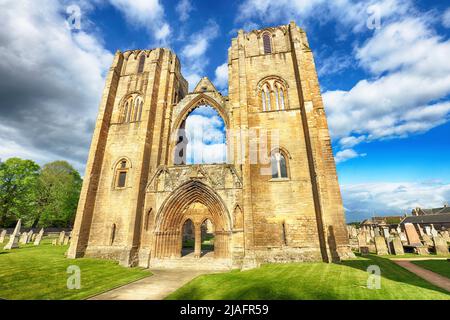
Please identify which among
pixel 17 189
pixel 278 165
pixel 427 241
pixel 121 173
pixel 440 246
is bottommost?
pixel 440 246

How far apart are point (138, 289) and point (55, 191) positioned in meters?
33.9

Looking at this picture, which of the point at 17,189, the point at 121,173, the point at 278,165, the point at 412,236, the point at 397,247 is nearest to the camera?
the point at 278,165

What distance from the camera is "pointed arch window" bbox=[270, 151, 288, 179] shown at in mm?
15008

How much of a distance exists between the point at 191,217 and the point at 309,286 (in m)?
9.72

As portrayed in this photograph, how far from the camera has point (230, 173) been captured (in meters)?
14.5

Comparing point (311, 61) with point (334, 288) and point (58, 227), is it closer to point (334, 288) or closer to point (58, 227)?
point (334, 288)

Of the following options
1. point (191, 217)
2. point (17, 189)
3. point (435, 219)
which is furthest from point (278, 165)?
point (435, 219)

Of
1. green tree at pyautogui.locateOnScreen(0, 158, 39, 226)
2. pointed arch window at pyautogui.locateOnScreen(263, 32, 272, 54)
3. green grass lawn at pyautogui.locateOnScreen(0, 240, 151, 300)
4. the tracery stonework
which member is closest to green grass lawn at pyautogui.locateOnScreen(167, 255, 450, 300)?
the tracery stonework

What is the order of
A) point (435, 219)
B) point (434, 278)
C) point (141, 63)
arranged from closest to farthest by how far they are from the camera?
point (434, 278) → point (141, 63) → point (435, 219)

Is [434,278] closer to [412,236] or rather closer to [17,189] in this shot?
[412,236]

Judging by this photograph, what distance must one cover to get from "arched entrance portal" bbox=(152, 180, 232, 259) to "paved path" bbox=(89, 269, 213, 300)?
2238 mm

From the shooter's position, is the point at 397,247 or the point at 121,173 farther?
the point at 397,247

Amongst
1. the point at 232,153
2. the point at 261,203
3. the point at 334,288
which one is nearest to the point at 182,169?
the point at 232,153

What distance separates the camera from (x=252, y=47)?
19.2 meters
